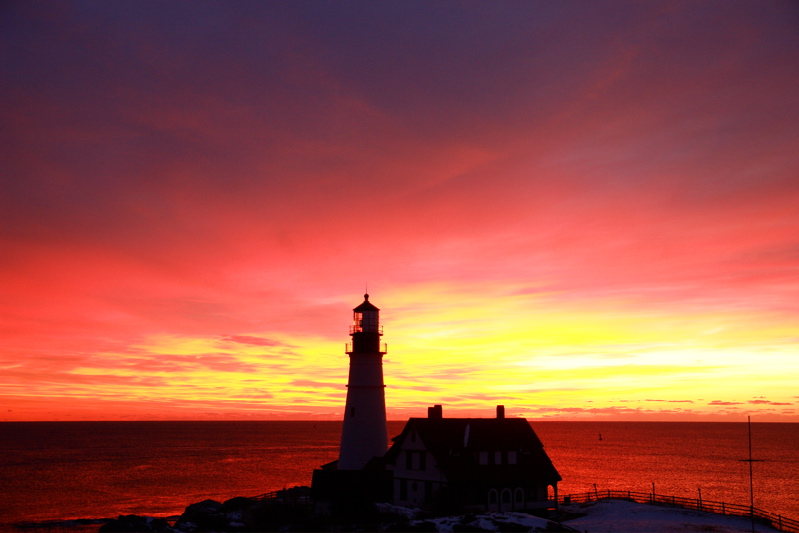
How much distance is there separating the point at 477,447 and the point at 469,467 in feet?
4.40

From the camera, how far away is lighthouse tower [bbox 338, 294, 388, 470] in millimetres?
40844

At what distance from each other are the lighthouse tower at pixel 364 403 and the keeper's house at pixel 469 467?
1.56 meters

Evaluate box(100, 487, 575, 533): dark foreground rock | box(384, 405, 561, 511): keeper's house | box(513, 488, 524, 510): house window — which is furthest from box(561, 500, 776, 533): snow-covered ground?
box(100, 487, 575, 533): dark foreground rock

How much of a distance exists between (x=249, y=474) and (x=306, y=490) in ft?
169

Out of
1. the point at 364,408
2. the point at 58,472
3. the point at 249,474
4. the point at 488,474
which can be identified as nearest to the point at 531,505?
the point at 488,474

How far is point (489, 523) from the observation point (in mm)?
30234

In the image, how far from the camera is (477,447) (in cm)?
3828

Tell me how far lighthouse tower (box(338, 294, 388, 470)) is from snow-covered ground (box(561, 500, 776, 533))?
12570 millimetres

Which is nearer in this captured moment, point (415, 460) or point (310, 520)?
point (310, 520)

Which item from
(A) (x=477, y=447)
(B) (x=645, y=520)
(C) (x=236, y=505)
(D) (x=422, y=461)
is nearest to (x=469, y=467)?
(A) (x=477, y=447)

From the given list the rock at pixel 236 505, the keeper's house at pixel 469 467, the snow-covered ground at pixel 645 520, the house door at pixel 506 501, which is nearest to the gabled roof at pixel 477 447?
the keeper's house at pixel 469 467

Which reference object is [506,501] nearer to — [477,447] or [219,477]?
[477,447]

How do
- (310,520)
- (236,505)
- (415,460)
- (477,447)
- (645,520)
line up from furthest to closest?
(236,505) → (415,460) → (477,447) → (645,520) → (310,520)

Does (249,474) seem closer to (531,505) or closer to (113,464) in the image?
(113,464)
